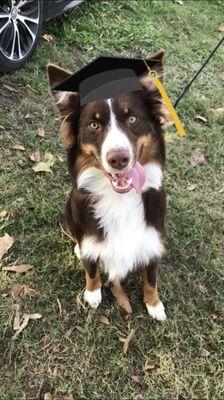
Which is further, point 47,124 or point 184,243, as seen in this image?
point 47,124

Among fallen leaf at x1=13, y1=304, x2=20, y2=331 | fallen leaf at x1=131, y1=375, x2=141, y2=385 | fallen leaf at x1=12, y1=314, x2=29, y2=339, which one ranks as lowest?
fallen leaf at x1=131, y1=375, x2=141, y2=385

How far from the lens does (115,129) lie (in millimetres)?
2512

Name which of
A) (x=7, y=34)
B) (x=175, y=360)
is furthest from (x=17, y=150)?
(x=175, y=360)

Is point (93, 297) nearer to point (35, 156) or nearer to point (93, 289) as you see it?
point (93, 289)

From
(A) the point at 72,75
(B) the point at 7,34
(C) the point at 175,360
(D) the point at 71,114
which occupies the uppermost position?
(A) the point at 72,75

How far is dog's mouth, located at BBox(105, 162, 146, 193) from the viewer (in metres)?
2.62

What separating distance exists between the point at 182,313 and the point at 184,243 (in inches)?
24.6

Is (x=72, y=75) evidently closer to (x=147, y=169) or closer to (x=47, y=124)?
(x=147, y=169)

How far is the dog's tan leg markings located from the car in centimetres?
253

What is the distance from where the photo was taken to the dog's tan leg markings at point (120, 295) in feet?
10.8

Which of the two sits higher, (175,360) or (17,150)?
(17,150)

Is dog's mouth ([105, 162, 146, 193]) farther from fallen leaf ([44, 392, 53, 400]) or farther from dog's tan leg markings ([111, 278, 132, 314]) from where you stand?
fallen leaf ([44, 392, 53, 400])

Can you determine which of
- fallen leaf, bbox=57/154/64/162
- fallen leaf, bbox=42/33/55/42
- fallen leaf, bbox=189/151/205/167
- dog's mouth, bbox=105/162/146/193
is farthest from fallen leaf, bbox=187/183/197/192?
fallen leaf, bbox=42/33/55/42

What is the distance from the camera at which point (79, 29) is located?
5699 millimetres
